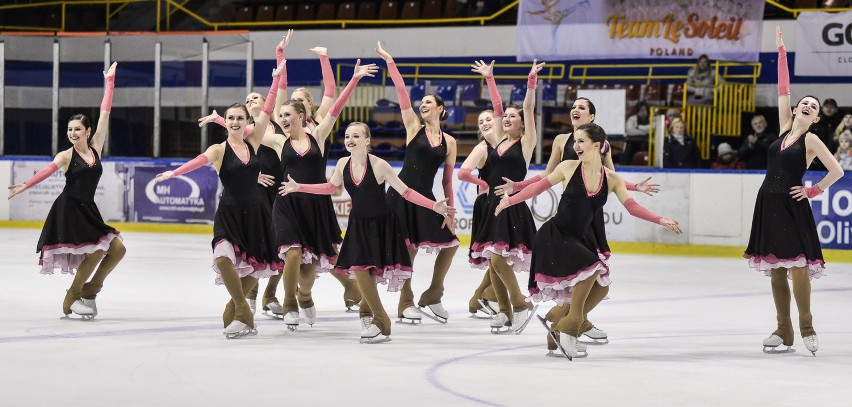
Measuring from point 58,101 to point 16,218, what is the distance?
1.67m

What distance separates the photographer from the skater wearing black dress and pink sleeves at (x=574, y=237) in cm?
681

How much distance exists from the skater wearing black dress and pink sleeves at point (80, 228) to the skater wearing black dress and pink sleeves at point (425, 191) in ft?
6.32

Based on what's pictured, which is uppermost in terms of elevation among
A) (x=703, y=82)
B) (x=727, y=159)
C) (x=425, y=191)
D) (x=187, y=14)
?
(x=187, y=14)

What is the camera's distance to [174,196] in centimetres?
1667

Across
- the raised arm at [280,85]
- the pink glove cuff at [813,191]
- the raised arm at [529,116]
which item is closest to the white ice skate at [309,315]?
the raised arm at [280,85]

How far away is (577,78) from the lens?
19891mm

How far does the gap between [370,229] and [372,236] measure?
0.05 meters

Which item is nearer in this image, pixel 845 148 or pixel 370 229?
pixel 370 229

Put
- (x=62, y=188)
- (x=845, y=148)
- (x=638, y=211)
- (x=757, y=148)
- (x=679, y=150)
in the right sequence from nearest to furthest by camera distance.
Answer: (x=638, y=211), (x=845, y=148), (x=679, y=150), (x=757, y=148), (x=62, y=188)

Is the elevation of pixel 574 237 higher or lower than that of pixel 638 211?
lower

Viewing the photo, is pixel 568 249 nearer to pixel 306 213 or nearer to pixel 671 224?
pixel 671 224

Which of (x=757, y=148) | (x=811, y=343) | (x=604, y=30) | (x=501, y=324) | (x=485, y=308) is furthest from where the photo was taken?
(x=604, y=30)

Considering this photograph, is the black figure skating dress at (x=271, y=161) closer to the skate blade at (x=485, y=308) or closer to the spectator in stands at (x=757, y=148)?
the skate blade at (x=485, y=308)

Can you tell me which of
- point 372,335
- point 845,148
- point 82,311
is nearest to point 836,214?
point 845,148
